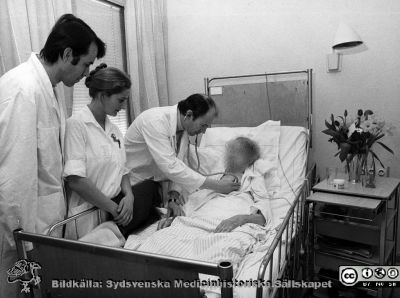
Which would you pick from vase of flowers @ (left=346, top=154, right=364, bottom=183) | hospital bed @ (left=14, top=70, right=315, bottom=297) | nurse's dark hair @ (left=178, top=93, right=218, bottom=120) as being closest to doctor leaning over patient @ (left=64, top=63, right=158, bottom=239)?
hospital bed @ (left=14, top=70, right=315, bottom=297)

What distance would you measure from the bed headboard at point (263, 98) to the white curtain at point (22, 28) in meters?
1.44

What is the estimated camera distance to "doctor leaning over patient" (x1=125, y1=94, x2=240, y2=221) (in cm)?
185

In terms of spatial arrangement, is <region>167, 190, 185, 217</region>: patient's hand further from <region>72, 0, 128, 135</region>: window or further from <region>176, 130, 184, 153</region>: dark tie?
<region>72, 0, 128, 135</region>: window

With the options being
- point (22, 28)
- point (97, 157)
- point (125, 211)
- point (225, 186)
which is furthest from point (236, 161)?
point (22, 28)

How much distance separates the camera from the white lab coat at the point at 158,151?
185 centimetres

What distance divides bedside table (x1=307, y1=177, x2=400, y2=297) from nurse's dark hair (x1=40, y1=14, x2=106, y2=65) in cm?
150

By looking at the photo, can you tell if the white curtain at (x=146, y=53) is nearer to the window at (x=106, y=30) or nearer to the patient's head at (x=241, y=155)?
the window at (x=106, y=30)

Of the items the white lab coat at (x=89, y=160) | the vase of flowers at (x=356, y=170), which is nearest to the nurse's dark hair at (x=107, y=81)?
the white lab coat at (x=89, y=160)

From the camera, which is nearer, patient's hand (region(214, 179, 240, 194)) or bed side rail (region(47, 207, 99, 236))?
bed side rail (region(47, 207, 99, 236))

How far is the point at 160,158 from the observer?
1.83 meters

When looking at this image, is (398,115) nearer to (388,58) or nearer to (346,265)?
(388,58)

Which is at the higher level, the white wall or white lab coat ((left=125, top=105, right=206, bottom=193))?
the white wall

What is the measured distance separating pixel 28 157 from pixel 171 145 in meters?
0.91

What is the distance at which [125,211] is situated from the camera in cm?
155
